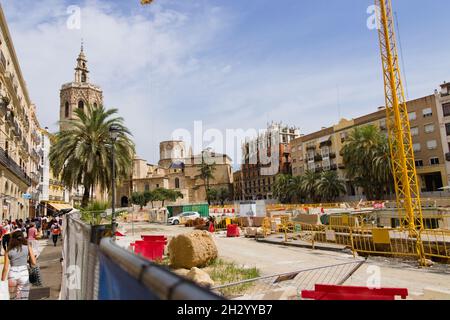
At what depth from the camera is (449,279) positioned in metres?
8.70

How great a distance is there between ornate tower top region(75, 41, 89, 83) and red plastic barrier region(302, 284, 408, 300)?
84.9 meters

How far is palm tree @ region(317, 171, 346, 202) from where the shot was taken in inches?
2154

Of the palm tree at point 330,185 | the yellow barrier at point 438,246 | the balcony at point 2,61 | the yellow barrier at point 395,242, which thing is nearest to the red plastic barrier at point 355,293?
the yellow barrier at point 395,242

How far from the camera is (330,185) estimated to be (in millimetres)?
54719

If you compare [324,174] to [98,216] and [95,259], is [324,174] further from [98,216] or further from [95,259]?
[95,259]

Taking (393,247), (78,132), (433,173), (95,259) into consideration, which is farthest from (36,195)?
(433,173)

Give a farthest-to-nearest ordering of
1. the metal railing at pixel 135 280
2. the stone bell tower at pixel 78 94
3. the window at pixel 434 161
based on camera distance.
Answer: the stone bell tower at pixel 78 94, the window at pixel 434 161, the metal railing at pixel 135 280

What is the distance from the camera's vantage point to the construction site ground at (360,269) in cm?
795

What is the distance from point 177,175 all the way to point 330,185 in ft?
193

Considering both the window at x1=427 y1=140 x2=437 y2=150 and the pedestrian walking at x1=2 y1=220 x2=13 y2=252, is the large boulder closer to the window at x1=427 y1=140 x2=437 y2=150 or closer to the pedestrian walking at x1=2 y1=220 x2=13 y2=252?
the pedestrian walking at x1=2 y1=220 x2=13 y2=252

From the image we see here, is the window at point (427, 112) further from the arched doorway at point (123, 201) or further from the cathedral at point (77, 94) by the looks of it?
the arched doorway at point (123, 201)

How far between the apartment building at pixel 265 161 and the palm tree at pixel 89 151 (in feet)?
199

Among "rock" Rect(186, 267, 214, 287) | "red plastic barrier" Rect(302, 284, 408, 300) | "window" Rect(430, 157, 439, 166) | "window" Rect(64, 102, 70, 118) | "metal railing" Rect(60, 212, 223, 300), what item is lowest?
"rock" Rect(186, 267, 214, 287)

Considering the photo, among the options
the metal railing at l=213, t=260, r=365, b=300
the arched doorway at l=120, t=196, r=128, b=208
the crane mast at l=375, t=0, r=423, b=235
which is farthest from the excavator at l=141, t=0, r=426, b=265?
the arched doorway at l=120, t=196, r=128, b=208
